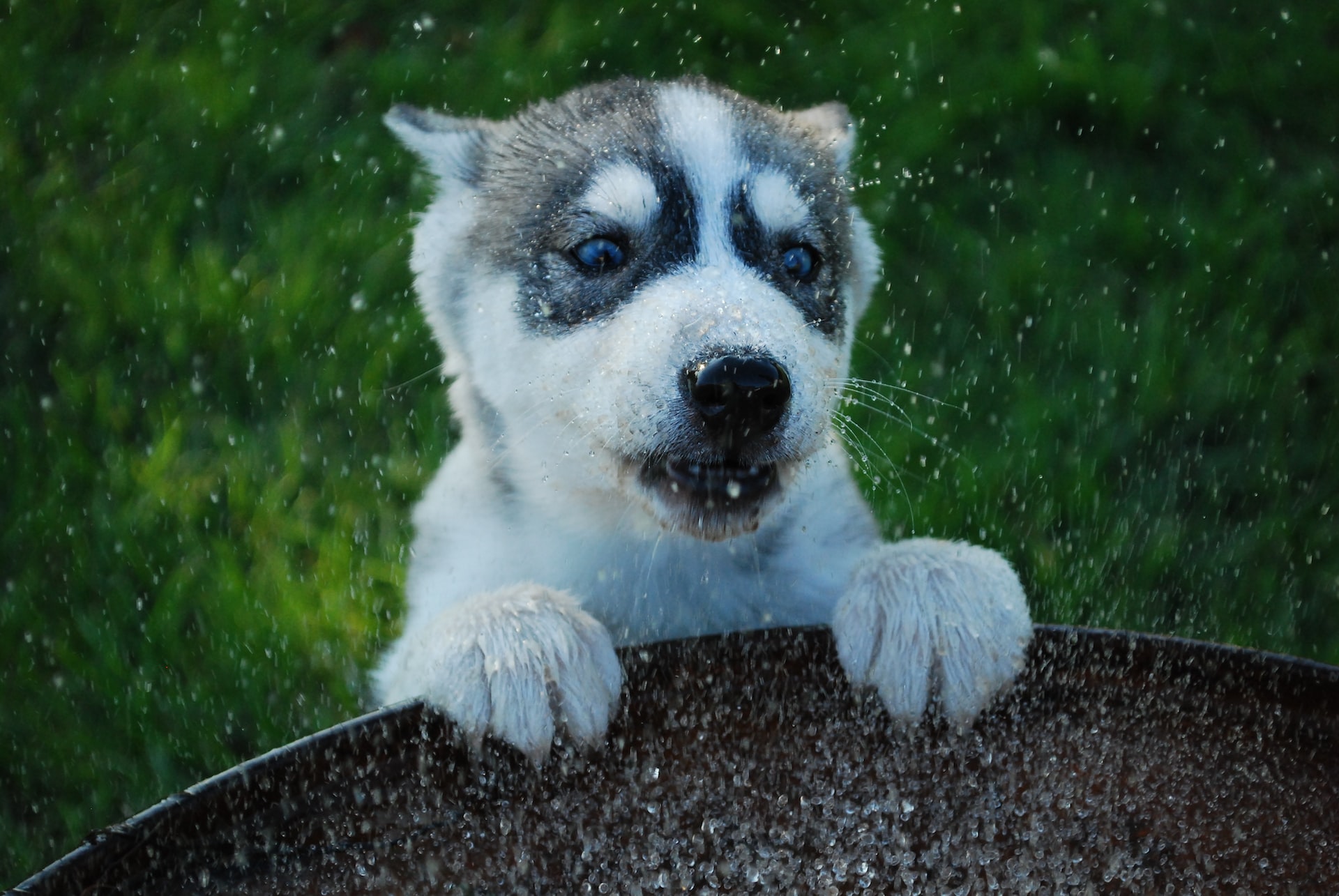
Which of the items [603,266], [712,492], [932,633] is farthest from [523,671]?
[603,266]

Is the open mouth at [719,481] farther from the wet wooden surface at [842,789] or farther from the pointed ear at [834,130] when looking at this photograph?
the pointed ear at [834,130]

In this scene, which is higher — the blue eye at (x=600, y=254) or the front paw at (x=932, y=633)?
the blue eye at (x=600, y=254)

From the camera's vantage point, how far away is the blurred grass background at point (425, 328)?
13.0 feet

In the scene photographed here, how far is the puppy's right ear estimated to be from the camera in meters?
3.37

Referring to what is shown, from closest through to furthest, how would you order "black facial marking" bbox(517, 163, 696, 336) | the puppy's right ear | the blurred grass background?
"black facial marking" bbox(517, 163, 696, 336) → the puppy's right ear → the blurred grass background

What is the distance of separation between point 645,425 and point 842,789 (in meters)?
0.73

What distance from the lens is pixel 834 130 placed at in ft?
11.5

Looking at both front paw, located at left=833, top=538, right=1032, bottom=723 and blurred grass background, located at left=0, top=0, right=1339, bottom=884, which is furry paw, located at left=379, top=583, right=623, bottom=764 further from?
blurred grass background, located at left=0, top=0, right=1339, bottom=884

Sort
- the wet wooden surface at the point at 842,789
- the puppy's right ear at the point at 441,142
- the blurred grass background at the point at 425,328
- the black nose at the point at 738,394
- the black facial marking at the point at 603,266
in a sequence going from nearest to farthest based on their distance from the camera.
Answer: the wet wooden surface at the point at 842,789 → the black nose at the point at 738,394 → the black facial marking at the point at 603,266 → the puppy's right ear at the point at 441,142 → the blurred grass background at the point at 425,328

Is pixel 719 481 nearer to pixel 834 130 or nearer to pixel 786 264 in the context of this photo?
pixel 786 264

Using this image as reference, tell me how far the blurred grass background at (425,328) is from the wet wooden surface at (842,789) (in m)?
1.57

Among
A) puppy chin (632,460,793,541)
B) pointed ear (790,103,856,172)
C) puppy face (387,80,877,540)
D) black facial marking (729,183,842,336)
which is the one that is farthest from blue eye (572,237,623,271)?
A: pointed ear (790,103,856,172)

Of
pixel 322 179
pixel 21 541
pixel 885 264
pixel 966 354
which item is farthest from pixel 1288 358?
pixel 21 541

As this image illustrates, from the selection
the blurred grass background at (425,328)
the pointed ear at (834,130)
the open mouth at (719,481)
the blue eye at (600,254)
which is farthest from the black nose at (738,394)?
the blurred grass background at (425,328)
